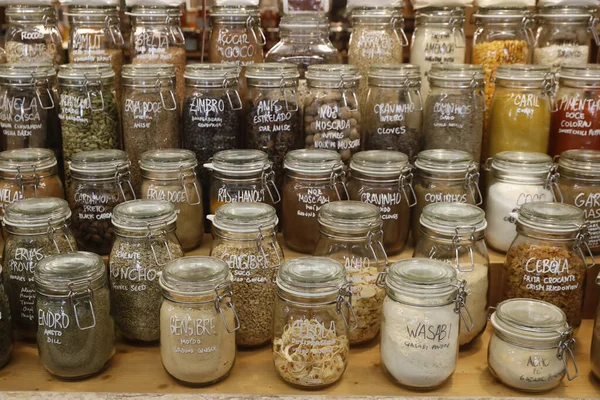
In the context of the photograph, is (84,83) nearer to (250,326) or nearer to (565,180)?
(250,326)

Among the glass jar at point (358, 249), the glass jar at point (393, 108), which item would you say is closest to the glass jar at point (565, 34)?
the glass jar at point (393, 108)

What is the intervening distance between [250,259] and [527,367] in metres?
0.62

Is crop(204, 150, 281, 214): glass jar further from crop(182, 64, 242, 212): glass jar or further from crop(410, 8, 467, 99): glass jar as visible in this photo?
crop(410, 8, 467, 99): glass jar

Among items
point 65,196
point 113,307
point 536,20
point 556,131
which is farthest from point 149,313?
point 536,20

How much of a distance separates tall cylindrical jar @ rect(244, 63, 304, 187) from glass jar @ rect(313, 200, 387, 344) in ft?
1.19

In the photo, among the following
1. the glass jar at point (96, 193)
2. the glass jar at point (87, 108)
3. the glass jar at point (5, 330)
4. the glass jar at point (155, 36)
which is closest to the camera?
the glass jar at point (5, 330)

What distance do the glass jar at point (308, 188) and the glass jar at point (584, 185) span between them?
0.59 metres

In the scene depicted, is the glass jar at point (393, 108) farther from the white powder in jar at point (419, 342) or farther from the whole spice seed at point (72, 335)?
the whole spice seed at point (72, 335)

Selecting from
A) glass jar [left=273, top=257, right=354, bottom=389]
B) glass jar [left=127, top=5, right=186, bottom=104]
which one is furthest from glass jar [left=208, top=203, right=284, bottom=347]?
glass jar [left=127, top=5, right=186, bottom=104]

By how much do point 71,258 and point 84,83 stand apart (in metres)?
0.56

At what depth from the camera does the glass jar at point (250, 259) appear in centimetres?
149

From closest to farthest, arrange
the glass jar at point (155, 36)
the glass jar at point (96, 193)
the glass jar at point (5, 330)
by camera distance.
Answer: the glass jar at point (5, 330) < the glass jar at point (96, 193) < the glass jar at point (155, 36)

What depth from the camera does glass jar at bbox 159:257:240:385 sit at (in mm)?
1351

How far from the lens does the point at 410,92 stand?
193cm
